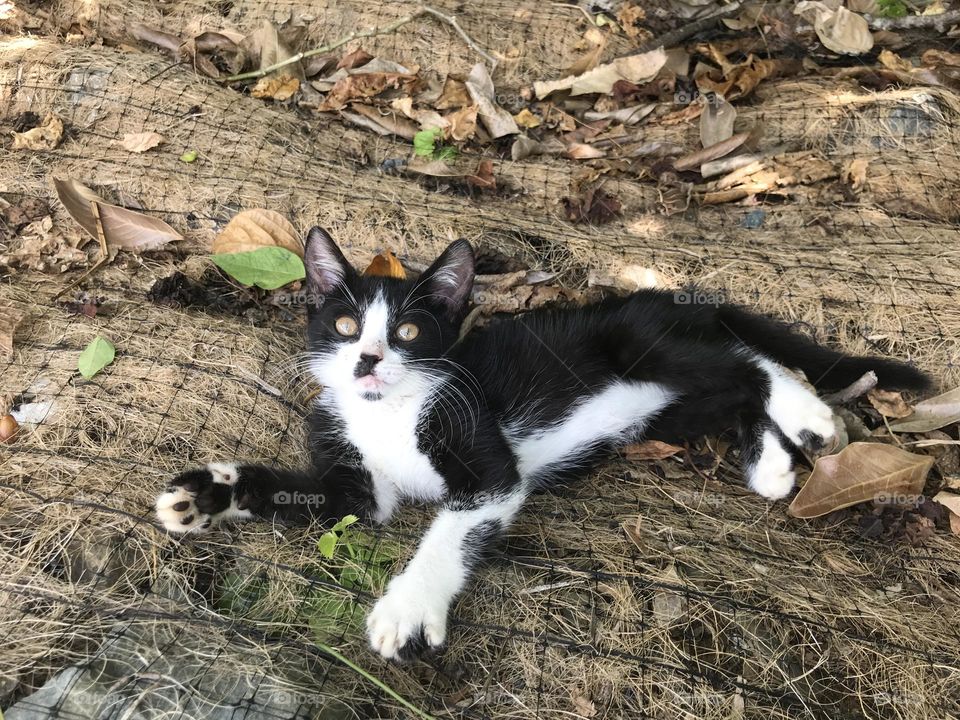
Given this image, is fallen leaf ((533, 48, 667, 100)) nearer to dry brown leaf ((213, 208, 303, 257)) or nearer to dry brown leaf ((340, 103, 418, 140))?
dry brown leaf ((340, 103, 418, 140))

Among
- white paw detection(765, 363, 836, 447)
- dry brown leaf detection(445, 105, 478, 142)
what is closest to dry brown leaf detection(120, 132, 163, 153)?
dry brown leaf detection(445, 105, 478, 142)

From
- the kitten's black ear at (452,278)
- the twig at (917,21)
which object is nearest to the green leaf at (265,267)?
the kitten's black ear at (452,278)

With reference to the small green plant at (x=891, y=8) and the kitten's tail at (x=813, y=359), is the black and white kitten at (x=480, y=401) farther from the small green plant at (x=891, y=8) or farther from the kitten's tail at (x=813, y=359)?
the small green plant at (x=891, y=8)

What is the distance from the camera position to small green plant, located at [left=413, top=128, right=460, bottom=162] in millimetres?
3506

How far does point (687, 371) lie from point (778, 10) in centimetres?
335

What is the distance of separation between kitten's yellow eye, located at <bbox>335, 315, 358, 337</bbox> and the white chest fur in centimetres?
23

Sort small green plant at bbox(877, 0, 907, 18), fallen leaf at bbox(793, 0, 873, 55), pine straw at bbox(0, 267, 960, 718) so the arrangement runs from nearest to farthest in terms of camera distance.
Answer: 1. pine straw at bbox(0, 267, 960, 718)
2. fallen leaf at bbox(793, 0, 873, 55)
3. small green plant at bbox(877, 0, 907, 18)

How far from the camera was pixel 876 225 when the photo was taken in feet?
10.3

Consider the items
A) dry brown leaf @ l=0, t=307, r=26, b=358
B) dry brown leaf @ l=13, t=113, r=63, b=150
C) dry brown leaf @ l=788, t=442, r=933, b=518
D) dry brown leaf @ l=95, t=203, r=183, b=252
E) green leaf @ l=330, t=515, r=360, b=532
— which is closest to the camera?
green leaf @ l=330, t=515, r=360, b=532

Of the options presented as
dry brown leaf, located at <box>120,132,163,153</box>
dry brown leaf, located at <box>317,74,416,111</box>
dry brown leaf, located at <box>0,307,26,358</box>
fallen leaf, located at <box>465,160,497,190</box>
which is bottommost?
dry brown leaf, located at <box>0,307,26,358</box>

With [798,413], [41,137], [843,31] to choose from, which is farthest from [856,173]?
[41,137]

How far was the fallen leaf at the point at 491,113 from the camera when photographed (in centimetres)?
365

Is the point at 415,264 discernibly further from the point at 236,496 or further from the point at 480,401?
the point at 236,496

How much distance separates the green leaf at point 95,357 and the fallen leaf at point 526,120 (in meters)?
2.62
